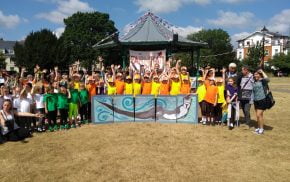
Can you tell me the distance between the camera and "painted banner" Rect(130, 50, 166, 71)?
50.6 feet

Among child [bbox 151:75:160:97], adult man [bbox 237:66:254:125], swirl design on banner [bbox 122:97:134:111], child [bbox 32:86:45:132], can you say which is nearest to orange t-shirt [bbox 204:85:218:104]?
adult man [bbox 237:66:254:125]

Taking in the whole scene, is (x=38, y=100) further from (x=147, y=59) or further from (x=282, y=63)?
(x=282, y=63)

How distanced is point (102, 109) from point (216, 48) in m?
83.0

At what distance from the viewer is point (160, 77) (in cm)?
1222

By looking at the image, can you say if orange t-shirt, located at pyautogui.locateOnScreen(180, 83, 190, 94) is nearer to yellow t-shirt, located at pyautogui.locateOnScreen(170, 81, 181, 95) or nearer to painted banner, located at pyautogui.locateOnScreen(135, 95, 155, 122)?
yellow t-shirt, located at pyautogui.locateOnScreen(170, 81, 181, 95)

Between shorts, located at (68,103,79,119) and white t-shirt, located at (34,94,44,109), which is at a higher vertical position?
white t-shirt, located at (34,94,44,109)

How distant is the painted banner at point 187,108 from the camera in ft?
37.3

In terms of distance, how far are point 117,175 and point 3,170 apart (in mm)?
2393

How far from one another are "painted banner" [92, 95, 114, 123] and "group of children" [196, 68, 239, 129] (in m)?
2.93

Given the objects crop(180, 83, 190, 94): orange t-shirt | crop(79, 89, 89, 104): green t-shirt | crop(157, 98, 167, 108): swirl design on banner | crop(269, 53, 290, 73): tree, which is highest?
crop(269, 53, 290, 73): tree

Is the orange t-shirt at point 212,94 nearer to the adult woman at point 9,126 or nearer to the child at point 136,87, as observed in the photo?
the child at point 136,87

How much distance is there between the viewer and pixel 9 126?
31.6 feet

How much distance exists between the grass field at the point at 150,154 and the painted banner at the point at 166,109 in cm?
46

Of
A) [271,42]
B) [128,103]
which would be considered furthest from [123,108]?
[271,42]
